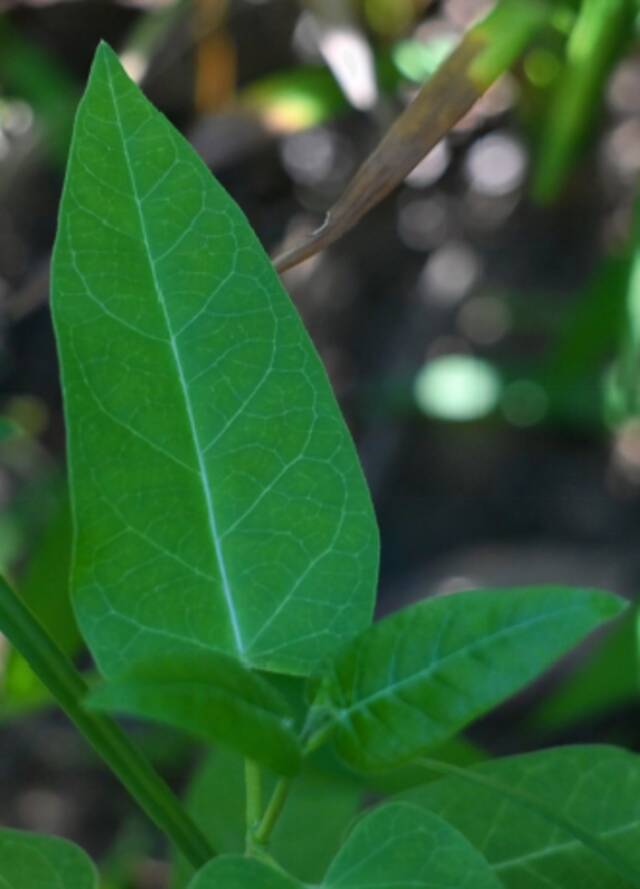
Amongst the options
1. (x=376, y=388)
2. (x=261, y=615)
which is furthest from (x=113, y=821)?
(x=261, y=615)

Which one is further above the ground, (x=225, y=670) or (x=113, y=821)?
(x=225, y=670)

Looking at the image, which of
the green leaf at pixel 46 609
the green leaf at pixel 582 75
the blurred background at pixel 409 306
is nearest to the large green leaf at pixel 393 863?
the green leaf at pixel 46 609

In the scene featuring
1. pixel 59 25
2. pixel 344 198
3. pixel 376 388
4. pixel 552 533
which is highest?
pixel 59 25

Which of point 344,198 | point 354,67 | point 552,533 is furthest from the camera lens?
point 552,533

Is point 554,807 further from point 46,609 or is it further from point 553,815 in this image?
point 46,609

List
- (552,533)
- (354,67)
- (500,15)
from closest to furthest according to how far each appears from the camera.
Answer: (500,15) < (354,67) < (552,533)

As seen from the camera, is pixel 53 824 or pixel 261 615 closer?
pixel 261 615

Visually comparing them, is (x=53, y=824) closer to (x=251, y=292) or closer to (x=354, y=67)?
(x=354, y=67)
